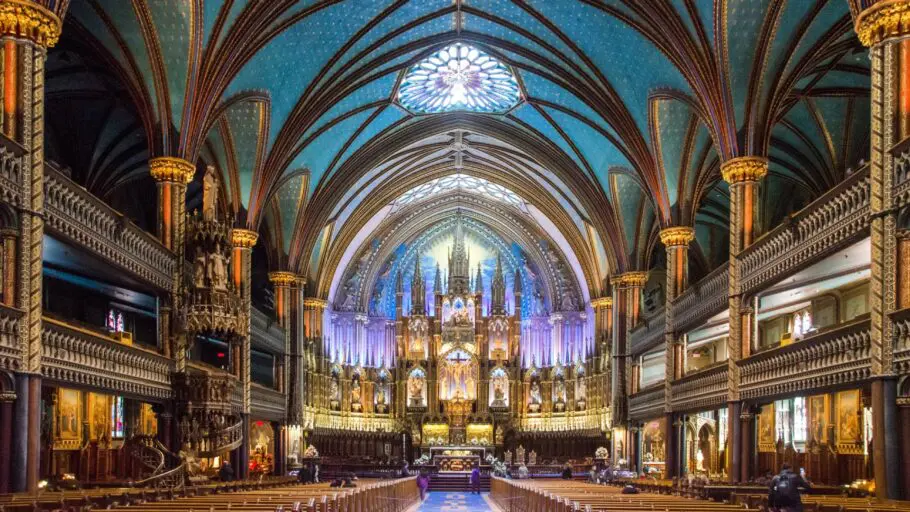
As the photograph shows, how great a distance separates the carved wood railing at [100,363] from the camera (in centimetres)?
1662

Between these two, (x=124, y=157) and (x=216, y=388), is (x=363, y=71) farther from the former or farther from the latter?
(x=216, y=388)

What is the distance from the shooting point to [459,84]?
1404 inches

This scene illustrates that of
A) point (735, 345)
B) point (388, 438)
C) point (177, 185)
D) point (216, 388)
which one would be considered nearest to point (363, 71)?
point (177, 185)

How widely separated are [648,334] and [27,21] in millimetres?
23812

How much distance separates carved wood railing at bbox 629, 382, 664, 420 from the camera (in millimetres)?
31203

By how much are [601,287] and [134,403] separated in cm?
2066

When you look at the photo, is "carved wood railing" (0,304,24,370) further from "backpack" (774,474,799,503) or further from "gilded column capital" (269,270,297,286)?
"gilded column capital" (269,270,297,286)

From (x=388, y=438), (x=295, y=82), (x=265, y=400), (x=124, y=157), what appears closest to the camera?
(x=295, y=82)

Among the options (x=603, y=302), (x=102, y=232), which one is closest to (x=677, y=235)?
(x=603, y=302)

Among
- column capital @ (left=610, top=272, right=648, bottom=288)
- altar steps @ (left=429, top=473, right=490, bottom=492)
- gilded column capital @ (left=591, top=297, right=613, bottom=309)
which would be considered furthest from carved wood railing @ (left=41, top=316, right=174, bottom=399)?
gilded column capital @ (left=591, top=297, right=613, bottom=309)

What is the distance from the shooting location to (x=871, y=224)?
1541 cm

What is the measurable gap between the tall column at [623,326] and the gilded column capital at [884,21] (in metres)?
22.0

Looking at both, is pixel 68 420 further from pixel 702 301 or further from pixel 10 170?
pixel 702 301

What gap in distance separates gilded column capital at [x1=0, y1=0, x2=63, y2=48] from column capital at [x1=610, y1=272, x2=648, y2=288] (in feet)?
82.8
